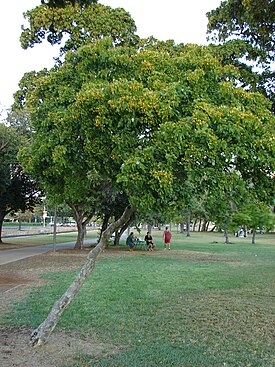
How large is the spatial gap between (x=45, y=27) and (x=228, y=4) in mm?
4435

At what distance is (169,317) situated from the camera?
7770 millimetres

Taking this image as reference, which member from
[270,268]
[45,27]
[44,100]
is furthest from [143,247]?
[44,100]

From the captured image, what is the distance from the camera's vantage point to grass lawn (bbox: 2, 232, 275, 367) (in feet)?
18.3

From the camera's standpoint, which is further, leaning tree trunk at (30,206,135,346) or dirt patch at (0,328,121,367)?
leaning tree trunk at (30,206,135,346)

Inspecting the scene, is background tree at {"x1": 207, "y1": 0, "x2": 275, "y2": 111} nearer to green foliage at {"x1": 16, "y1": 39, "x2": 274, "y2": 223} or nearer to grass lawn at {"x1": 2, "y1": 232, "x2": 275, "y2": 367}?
green foliage at {"x1": 16, "y1": 39, "x2": 274, "y2": 223}

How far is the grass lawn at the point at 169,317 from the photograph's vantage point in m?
5.57

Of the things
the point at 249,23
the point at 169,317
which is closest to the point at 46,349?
the point at 169,317

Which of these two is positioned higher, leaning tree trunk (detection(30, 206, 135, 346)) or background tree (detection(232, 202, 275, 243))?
background tree (detection(232, 202, 275, 243))

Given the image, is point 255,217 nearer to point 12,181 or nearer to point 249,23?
point 249,23

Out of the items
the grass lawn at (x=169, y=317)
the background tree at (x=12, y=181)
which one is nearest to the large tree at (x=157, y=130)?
the grass lawn at (x=169, y=317)

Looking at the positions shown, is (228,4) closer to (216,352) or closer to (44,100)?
(44,100)

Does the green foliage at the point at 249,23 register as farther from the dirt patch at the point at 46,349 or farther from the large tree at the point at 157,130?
the dirt patch at the point at 46,349

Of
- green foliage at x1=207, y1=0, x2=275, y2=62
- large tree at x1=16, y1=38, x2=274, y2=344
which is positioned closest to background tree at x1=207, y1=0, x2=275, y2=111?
green foliage at x1=207, y1=0, x2=275, y2=62

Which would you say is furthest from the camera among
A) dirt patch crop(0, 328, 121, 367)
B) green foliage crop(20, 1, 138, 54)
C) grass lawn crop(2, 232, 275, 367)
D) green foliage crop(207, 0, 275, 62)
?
green foliage crop(20, 1, 138, 54)
